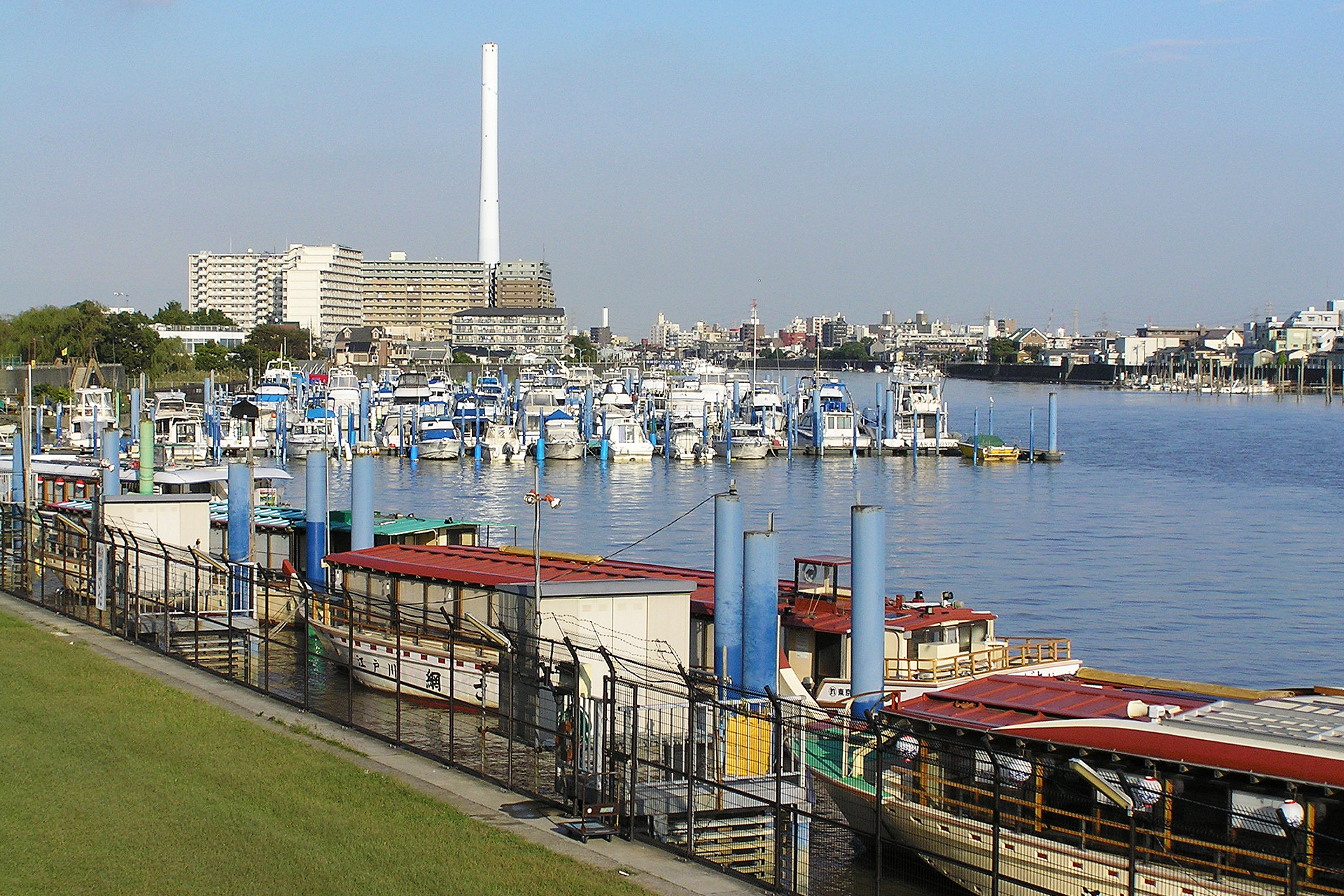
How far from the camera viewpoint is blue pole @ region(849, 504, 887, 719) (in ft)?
68.5

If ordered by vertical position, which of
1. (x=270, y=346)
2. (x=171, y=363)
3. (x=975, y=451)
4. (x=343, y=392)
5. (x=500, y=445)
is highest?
(x=270, y=346)

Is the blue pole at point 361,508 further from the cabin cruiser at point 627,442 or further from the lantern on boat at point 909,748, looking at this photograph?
the cabin cruiser at point 627,442

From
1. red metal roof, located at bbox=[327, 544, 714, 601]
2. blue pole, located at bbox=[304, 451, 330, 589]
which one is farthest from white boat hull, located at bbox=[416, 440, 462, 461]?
red metal roof, located at bbox=[327, 544, 714, 601]

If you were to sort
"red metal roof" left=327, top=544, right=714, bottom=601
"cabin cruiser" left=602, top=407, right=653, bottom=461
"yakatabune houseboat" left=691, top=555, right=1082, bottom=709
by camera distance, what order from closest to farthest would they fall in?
1. "red metal roof" left=327, top=544, right=714, bottom=601
2. "yakatabune houseboat" left=691, top=555, right=1082, bottom=709
3. "cabin cruiser" left=602, top=407, right=653, bottom=461

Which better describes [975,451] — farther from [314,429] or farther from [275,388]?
[275,388]

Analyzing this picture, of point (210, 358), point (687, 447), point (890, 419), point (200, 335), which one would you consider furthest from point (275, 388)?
point (200, 335)

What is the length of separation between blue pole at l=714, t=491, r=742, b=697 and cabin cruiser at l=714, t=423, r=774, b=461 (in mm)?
66884

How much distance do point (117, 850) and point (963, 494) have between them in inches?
2579

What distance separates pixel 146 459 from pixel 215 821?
92.7 feet

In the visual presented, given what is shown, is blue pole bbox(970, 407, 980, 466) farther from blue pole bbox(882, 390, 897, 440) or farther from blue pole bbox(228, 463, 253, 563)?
blue pole bbox(228, 463, 253, 563)

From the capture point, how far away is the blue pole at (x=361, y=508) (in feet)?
104

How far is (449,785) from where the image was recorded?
1554 cm

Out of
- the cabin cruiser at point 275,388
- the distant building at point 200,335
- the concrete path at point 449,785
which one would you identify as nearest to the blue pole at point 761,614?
the concrete path at point 449,785

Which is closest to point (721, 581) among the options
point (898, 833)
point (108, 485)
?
point (898, 833)
